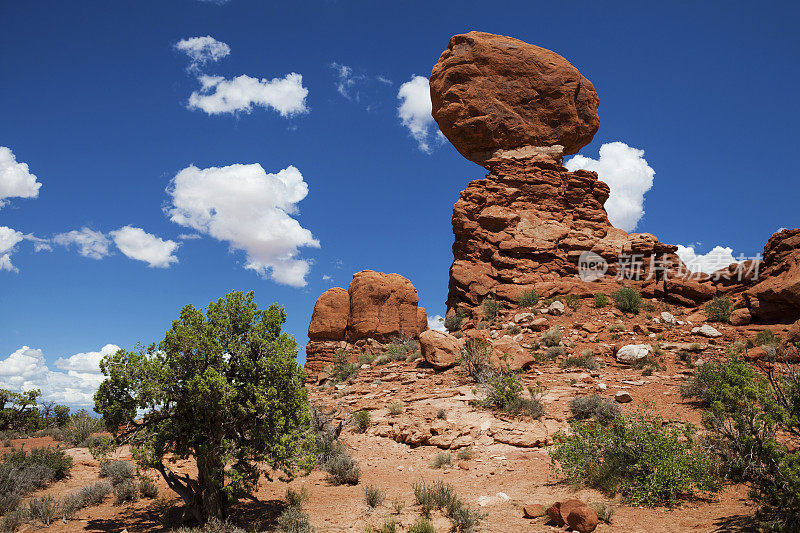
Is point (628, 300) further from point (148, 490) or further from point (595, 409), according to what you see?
point (148, 490)

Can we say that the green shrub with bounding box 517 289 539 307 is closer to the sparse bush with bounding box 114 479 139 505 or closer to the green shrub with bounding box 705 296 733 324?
the green shrub with bounding box 705 296 733 324

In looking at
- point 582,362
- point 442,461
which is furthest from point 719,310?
point 442,461

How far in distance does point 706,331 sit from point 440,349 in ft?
36.0

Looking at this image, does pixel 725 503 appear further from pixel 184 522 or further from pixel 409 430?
pixel 184 522

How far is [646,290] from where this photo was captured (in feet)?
72.6

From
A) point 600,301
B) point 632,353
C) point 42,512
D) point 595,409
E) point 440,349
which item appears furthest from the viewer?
point 600,301

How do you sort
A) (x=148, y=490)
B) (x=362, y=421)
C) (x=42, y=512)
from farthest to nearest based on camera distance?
1. (x=362, y=421)
2. (x=148, y=490)
3. (x=42, y=512)

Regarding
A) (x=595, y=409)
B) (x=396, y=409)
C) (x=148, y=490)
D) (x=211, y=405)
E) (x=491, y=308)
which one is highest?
(x=491, y=308)

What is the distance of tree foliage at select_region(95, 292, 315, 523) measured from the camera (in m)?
6.54

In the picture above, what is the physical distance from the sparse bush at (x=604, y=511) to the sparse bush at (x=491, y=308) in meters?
14.6

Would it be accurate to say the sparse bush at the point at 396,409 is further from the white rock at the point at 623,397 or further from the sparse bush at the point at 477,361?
the white rock at the point at 623,397

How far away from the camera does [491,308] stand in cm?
2184

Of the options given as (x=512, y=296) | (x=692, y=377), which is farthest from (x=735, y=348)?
(x=512, y=296)

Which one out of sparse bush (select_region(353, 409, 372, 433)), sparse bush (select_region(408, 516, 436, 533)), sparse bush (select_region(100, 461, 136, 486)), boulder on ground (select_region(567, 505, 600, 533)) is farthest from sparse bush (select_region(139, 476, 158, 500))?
boulder on ground (select_region(567, 505, 600, 533))
